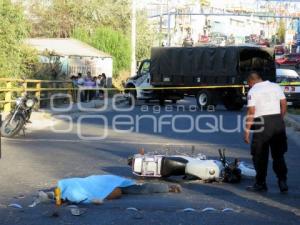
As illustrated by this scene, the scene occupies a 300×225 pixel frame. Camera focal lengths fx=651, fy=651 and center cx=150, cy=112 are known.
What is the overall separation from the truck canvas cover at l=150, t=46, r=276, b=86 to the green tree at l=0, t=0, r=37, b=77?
7.98m

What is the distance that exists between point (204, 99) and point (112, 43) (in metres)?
24.9

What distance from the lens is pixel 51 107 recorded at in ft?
91.7

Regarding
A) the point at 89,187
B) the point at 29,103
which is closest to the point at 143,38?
the point at 29,103

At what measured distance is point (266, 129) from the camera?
9.16 meters

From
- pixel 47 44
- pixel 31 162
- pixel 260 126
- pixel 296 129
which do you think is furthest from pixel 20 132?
pixel 47 44

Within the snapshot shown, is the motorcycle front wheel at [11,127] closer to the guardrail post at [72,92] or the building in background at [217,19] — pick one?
the guardrail post at [72,92]

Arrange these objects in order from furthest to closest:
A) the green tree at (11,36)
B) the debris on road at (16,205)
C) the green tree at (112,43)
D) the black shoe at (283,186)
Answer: the green tree at (112,43) → the green tree at (11,36) → the black shoe at (283,186) → the debris on road at (16,205)

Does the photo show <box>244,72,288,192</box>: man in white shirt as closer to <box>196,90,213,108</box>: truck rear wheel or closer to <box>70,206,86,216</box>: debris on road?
<box>70,206,86,216</box>: debris on road

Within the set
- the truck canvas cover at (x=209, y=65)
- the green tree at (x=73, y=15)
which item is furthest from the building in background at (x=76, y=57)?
the green tree at (x=73, y=15)

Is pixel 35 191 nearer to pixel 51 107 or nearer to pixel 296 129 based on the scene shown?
pixel 296 129

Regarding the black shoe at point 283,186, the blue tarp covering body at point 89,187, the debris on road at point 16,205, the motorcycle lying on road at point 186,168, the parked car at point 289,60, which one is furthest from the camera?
the parked car at point 289,60

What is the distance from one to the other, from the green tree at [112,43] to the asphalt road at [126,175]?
33579 mm

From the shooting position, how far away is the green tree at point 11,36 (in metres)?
27.4

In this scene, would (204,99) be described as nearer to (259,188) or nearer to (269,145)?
(269,145)
